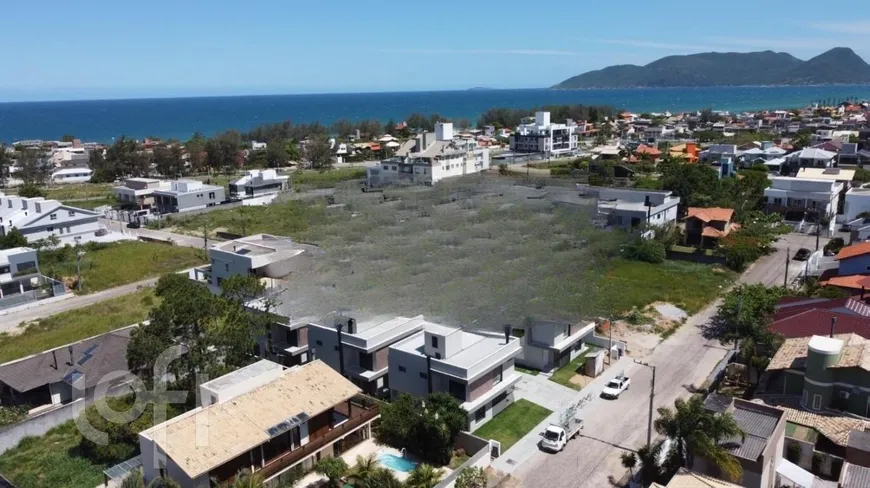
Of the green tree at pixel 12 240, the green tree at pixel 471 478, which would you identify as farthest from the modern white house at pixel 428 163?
the green tree at pixel 471 478

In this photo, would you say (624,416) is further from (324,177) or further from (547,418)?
(324,177)

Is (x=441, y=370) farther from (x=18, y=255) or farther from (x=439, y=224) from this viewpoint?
(x=18, y=255)

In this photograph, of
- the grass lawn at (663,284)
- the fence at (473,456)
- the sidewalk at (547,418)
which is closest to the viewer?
the fence at (473,456)

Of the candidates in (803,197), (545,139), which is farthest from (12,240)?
(545,139)

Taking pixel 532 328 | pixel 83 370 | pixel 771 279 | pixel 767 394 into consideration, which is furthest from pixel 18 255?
pixel 771 279

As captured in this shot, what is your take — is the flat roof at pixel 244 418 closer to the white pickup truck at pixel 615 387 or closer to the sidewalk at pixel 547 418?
the sidewalk at pixel 547 418

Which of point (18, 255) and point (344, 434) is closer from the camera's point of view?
point (344, 434)
